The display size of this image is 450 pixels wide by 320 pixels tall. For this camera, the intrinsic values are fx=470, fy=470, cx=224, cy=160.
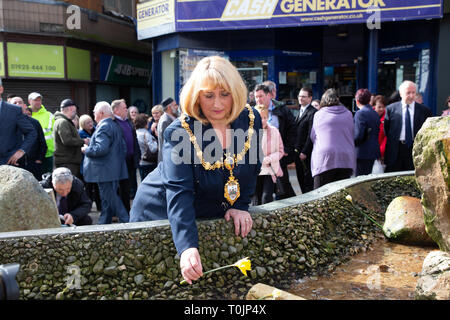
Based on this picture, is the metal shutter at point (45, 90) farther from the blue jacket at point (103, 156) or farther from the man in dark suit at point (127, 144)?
the blue jacket at point (103, 156)

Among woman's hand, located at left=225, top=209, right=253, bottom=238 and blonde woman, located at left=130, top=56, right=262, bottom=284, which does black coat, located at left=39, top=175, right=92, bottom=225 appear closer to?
blonde woman, located at left=130, top=56, right=262, bottom=284

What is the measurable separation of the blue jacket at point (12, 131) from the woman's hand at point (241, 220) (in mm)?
4340

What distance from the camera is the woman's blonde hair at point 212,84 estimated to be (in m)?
2.43

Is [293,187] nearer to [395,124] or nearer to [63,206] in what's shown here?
[395,124]

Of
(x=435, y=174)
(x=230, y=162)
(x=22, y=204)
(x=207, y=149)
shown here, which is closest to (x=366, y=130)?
(x=435, y=174)

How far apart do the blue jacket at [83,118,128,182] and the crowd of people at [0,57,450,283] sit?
0.01m

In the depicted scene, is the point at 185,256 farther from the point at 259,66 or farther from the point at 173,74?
the point at 173,74

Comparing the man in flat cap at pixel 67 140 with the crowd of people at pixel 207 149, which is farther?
the man in flat cap at pixel 67 140

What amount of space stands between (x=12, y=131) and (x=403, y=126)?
5.41 metres

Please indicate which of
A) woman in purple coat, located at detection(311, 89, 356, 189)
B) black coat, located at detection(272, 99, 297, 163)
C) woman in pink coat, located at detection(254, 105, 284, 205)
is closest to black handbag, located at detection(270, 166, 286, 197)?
woman in pink coat, located at detection(254, 105, 284, 205)

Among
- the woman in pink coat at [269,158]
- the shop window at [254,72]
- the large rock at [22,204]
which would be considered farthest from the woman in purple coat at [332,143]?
the shop window at [254,72]

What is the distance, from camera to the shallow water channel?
298 cm

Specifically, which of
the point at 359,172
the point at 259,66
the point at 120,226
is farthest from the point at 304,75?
the point at 120,226

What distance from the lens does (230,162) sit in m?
2.73
